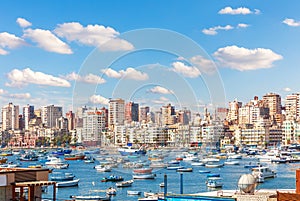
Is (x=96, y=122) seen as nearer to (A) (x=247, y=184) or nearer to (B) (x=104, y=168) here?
(B) (x=104, y=168)

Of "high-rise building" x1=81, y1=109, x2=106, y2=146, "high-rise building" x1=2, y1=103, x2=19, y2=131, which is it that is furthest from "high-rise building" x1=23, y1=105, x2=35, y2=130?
"high-rise building" x1=81, y1=109, x2=106, y2=146

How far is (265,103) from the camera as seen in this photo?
109 metres

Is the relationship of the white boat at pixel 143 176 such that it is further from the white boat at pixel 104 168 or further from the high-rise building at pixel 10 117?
the high-rise building at pixel 10 117

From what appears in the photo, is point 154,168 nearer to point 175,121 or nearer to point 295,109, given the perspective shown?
point 175,121

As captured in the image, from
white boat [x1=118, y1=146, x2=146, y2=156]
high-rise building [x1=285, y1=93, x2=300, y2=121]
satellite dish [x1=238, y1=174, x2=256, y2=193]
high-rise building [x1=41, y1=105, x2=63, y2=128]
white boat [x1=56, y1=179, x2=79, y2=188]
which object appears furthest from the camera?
high-rise building [x1=41, y1=105, x2=63, y2=128]

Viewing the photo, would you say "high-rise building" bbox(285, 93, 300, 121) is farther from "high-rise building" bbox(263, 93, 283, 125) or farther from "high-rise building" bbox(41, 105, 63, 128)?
"high-rise building" bbox(41, 105, 63, 128)

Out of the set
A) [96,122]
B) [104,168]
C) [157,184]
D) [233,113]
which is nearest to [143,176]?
[157,184]

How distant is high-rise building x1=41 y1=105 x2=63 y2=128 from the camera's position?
124 m

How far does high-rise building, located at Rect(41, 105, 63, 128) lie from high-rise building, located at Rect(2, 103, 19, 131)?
619 centimetres

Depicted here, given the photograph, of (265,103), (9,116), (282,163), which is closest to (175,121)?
(282,163)

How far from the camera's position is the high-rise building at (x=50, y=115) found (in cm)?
12423

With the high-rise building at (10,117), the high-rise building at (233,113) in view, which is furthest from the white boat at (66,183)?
the high-rise building at (10,117)

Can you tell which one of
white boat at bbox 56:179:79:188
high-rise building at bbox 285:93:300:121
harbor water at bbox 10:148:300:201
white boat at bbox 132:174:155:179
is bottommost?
harbor water at bbox 10:148:300:201

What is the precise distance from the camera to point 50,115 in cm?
12712
